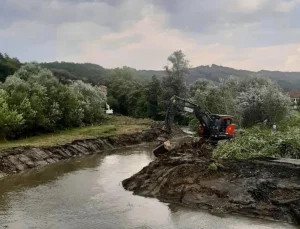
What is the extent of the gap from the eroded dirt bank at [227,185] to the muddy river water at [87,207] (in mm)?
903

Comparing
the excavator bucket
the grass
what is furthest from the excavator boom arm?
the grass

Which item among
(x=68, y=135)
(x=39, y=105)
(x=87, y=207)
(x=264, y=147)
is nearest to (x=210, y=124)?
(x=264, y=147)

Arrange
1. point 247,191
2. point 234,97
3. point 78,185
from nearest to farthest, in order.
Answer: point 247,191
point 78,185
point 234,97

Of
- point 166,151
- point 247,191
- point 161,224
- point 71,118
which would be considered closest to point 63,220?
point 161,224

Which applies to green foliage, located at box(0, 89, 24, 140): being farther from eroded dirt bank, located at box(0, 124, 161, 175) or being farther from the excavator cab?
the excavator cab

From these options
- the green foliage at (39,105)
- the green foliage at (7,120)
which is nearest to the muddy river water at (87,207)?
the green foliage at (7,120)

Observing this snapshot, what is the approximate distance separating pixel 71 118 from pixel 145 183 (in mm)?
33696

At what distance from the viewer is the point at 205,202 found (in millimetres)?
24359

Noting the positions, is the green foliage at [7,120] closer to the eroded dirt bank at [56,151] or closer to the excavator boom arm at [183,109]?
the eroded dirt bank at [56,151]

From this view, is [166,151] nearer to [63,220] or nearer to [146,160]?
[146,160]

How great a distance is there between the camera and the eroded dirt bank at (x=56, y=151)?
37938mm

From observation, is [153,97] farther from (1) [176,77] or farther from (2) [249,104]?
(2) [249,104]

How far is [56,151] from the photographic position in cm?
4469

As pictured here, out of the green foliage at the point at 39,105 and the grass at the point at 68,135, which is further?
the green foliage at the point at 39,105
